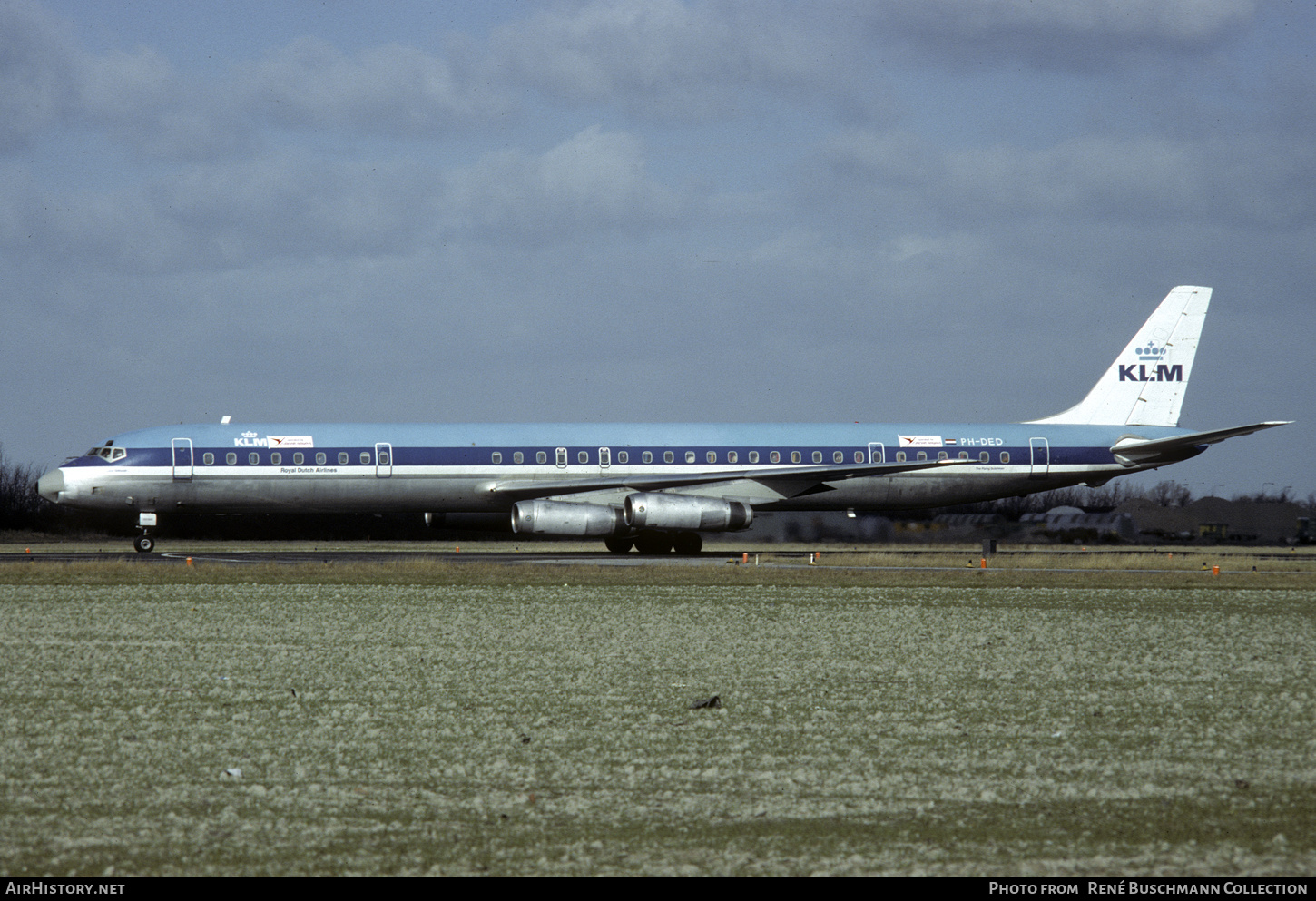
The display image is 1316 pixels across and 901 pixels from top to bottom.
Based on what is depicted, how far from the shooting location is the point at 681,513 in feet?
102

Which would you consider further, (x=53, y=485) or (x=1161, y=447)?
(x=1161, y=447)

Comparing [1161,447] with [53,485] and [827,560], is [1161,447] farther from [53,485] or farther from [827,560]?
[53,485]

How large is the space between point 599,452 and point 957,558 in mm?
9839

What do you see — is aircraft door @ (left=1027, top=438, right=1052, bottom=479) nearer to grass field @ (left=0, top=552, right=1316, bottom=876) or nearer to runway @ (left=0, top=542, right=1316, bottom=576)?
runway @ (left=0, top=542, right=1316, bottom=576)

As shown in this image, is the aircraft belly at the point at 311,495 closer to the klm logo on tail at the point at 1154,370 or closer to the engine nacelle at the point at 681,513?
Answer: the engine nacelle at the point at 681,513

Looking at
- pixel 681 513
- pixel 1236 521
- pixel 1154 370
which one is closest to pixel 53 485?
pixel 681 513

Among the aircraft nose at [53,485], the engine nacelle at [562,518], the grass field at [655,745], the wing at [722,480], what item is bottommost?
the grass field at [655,745]

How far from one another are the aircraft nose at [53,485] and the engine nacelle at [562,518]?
38.0 ft

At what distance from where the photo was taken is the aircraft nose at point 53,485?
102 ft

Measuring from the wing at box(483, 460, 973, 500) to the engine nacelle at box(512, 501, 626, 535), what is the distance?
4.71 ft

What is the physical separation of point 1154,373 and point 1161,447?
3488mm

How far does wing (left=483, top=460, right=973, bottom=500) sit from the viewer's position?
106ft

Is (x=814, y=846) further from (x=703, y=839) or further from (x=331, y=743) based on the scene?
(x=331, y=743)

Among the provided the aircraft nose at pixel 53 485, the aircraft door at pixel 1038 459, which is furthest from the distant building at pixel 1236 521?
the aircraft nose at pixel 53 485
